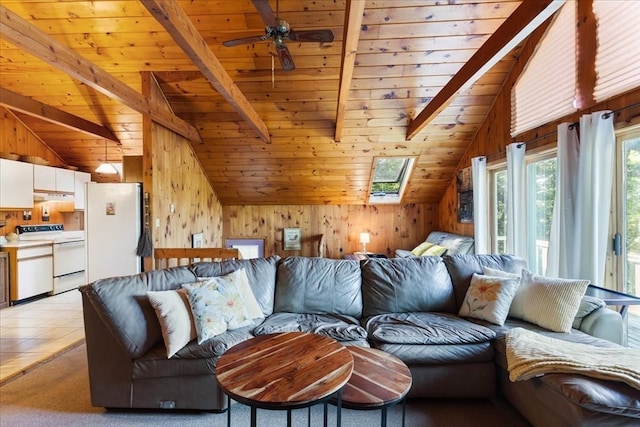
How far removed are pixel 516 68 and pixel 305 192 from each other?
11.4 feet

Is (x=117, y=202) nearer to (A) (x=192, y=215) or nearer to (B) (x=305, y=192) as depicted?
(A) (x=192, y=215)

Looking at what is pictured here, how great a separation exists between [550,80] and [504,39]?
1.42 metres

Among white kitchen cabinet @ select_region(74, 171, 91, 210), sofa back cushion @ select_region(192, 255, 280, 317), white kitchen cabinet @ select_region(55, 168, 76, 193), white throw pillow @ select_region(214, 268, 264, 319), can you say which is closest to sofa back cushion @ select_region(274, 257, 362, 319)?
sofa back cushion @ select_region(192, 255, 280, 317)

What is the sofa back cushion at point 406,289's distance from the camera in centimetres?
254

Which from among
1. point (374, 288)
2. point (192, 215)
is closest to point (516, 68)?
point (374, 288)

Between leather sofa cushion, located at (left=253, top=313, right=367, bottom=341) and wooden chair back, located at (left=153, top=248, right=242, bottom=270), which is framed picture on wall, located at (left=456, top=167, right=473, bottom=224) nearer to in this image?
leather sofa cushion, located at (left=253, top=313, right=367, bottom=341)

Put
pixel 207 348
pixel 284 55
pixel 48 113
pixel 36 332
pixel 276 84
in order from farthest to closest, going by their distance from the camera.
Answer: pixel 276 84 < pixel 48 113 < pixel 36 332 < pixel 284 55 < pixel 207 348

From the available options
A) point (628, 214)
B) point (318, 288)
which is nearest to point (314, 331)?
point (318, 288)

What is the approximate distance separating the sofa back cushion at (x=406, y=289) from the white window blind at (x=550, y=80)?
6.10ft

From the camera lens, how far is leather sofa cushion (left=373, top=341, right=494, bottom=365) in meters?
1.99

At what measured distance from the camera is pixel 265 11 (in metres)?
2.00

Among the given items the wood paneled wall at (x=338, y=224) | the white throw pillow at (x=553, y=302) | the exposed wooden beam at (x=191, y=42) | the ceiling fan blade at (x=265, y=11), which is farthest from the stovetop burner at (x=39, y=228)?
the white throw pillow at (x=553, y=302)

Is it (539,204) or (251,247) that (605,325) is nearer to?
(539,204)

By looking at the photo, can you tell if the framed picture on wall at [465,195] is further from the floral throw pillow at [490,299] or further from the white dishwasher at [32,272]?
the white dishwasher at [32,272]
